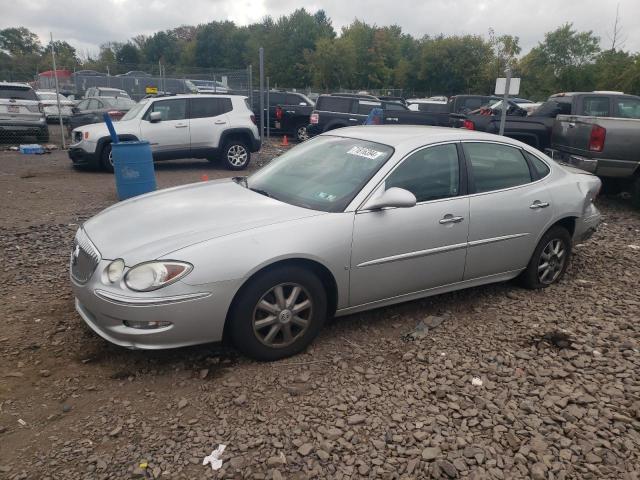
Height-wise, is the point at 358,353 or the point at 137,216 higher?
the point at 137,216

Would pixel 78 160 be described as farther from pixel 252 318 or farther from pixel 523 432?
pixel 523 432

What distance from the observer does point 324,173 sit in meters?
4.08

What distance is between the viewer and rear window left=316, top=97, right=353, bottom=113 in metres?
15.1

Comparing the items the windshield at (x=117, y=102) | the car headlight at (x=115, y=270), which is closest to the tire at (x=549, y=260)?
the car headlight at (x=115, y=270)

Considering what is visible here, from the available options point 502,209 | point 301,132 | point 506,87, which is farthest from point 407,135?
point 301,132

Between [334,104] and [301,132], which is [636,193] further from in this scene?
[301,132]

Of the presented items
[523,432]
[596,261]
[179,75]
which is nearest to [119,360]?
[523,432]

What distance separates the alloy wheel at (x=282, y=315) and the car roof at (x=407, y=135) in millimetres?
1458

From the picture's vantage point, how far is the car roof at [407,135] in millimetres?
4096

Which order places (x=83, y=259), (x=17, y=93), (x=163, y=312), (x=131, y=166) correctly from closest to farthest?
1. (x=163, y=312)
2. (x=83, y=259)
3. (x=131, y=166)
4. (x=17, y=93)

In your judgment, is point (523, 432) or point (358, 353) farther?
point (358, 353)

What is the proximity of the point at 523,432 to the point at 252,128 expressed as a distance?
10.0m

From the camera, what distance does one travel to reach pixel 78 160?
1088cm

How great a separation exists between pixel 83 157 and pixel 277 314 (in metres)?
9.05
